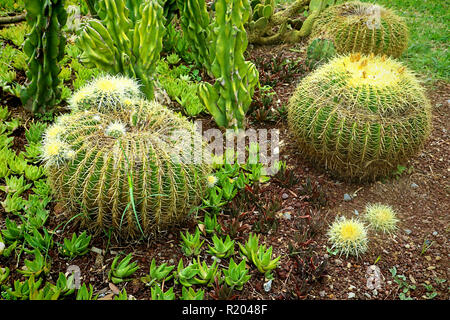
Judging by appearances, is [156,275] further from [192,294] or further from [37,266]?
[37,266]

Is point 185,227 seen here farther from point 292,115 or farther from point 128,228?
point 292,115

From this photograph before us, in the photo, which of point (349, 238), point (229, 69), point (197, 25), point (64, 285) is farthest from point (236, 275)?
point (197, 25)

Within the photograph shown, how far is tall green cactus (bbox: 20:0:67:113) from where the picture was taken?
3418mm

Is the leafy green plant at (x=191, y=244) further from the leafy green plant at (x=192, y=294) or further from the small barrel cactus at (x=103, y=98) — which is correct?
the small barrel cactus at (x=103, y=98)

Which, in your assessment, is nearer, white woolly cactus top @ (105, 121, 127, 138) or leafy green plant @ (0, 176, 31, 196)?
white woolly cactus top @ (105, 121, 127, 138)

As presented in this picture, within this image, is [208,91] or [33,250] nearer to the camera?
[33,250]

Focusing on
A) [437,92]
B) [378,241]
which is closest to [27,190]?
[378,241]

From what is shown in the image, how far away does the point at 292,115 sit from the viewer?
3.45m

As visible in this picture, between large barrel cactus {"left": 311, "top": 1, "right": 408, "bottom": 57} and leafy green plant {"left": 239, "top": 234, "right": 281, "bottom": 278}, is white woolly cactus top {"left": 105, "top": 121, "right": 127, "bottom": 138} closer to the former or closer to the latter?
leafy green plant {"left": 239, "top": 234, "right": 281, "bottom": 278}

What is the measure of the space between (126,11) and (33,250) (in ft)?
6.28

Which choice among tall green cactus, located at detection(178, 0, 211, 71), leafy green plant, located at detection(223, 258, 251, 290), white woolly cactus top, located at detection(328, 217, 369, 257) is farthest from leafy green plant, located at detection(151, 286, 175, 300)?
tall green cactus, located at detection(178, 0, 211, 71)

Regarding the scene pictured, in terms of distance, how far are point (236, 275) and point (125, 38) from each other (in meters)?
1.99

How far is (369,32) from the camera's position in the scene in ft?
14.9

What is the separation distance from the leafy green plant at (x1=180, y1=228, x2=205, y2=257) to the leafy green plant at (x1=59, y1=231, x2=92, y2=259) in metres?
0.58
